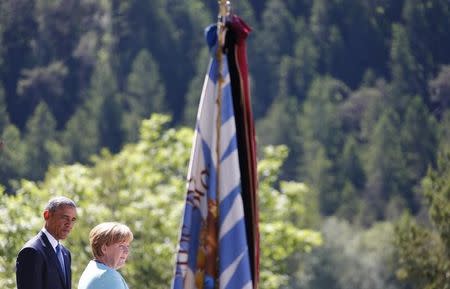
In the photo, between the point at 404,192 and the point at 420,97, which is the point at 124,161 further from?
the point at 420,97

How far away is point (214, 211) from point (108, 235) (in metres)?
Answer: 0.47

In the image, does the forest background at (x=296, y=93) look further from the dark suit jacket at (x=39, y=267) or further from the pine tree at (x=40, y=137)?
the dark suit jacket at (x=39, y=267)

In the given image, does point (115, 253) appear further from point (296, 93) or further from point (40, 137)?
point (296, 93)

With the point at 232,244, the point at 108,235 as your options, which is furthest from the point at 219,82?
the point at 108,235

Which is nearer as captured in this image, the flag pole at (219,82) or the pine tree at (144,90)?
the flag pole at (219,82)

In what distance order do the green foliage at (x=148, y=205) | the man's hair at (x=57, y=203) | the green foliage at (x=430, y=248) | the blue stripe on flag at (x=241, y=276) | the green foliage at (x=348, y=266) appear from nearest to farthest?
the blue stripe on flag at (x=241, y=276) → the man's hair at (x=57, y=203) → the green foliage at (x=430, y=248) → the green foliage at (x=148, y=205) → the green foliage at (x=348, y=266)

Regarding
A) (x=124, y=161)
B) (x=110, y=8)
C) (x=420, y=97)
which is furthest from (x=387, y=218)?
(x=124, y=161)

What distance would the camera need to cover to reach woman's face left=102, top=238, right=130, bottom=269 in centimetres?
668

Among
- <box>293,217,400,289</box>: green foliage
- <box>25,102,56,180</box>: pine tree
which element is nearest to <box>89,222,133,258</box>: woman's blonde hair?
<box>293,217,400,289</box>: green foliage

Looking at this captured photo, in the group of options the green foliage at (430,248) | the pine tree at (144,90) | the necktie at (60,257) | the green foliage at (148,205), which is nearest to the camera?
the necktie at (60,257)

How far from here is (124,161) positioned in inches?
1519

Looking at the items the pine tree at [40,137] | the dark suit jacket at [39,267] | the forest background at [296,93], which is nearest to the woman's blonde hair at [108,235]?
the dark suit jacket at [39,267]

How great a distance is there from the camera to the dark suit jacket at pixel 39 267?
22.9 feet

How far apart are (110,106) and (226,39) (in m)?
119
